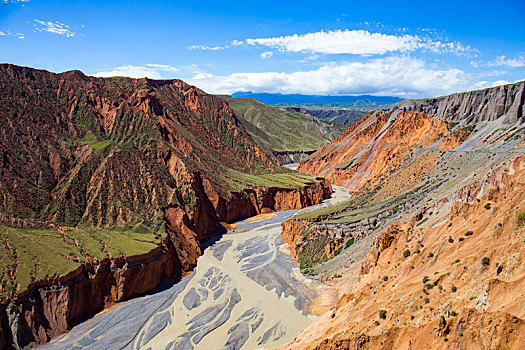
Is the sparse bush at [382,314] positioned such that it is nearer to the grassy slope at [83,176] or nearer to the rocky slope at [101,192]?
the rocky slope at [101,192]

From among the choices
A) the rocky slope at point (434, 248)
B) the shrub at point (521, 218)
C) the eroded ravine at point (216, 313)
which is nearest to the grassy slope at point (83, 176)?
the eroded ravine at point (216, 313)

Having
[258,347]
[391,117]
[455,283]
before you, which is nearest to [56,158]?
[258,347]

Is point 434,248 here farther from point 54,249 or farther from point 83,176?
point 83,176

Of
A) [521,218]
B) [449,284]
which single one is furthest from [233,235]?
[521,218]

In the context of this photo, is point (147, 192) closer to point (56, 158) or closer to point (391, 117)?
point (56, 158)

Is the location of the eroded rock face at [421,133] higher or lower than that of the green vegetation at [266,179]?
higher

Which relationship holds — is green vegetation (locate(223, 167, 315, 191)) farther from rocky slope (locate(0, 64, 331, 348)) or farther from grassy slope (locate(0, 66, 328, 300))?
rocky slope (locate(0, 64, 331, 348))
